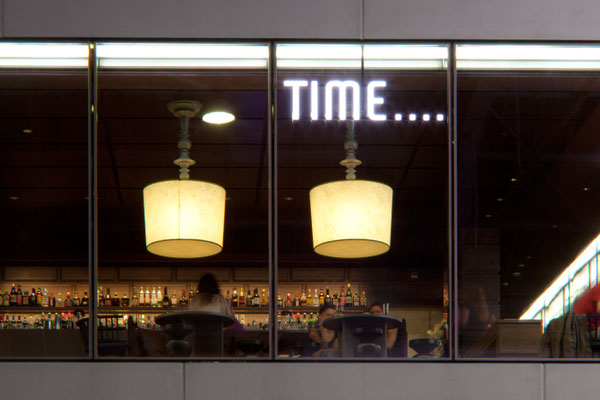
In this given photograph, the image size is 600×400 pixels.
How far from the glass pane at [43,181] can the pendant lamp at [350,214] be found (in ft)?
6.94

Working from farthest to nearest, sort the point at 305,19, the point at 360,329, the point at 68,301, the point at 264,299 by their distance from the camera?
the point at 68,301
the point at 305,19
the point at 264,299
the point at 360,329

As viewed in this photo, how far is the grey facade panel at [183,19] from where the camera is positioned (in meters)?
9.24

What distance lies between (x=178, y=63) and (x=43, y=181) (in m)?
1.69

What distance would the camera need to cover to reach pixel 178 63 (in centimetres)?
936

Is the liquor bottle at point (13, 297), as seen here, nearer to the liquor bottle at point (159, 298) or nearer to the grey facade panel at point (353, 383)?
the liquor bottle at point (159, 298)

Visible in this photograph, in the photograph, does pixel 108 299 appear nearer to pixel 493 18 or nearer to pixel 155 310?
pixel 155 310

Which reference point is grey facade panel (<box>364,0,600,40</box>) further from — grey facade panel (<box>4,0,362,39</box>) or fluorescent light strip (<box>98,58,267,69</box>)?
fluorescent light strip (<box>98,58,267,69</box>)

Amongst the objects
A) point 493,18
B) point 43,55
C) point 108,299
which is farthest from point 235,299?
point 493,18

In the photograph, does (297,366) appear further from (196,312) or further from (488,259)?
(488,259)

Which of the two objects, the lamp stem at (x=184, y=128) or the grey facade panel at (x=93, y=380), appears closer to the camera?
the grey facade panel at (x=93, y=380)

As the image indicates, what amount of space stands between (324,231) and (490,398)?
205cm

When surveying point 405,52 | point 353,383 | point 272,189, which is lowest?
point 353,383

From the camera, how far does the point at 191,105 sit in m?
9.45

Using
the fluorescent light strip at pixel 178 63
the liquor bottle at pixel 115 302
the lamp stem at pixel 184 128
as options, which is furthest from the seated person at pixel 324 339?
the fluorescent light strip at pixel 178 63
